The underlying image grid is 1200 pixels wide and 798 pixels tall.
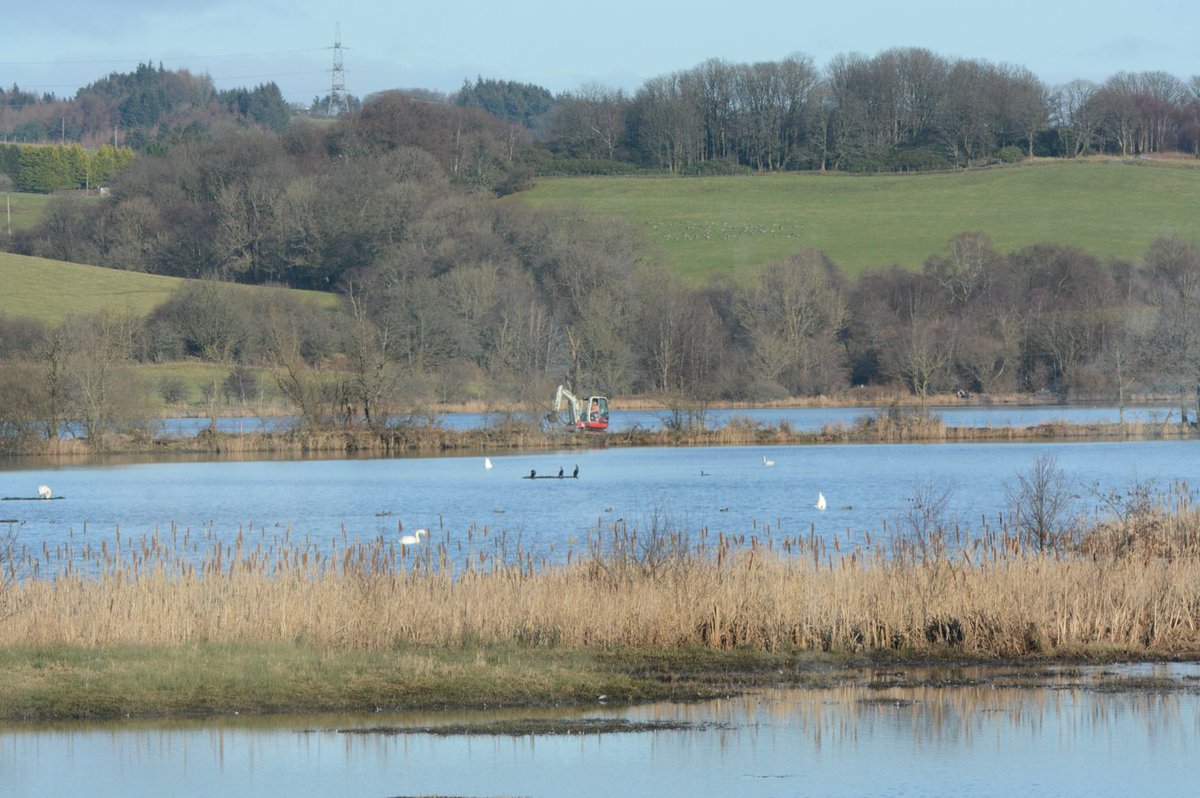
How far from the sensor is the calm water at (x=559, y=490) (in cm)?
2922

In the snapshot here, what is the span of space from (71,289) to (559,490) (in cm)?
6129

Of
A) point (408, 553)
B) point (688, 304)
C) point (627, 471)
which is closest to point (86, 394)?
point (627, 471)

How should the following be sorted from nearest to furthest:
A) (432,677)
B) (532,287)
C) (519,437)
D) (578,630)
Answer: (432,677), (578,630), (519,437), (532,287)

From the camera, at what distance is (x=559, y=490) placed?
38500mm

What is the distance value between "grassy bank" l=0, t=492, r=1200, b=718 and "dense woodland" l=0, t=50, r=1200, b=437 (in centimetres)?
3429

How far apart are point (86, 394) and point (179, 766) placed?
4092 cm

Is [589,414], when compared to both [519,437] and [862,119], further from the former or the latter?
[862,119]

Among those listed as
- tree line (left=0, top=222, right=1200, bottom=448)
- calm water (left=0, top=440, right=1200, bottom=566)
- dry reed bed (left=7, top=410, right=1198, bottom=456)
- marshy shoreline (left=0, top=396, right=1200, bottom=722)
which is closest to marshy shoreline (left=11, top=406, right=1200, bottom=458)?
dry reed bed (left=7, top=410, right=1198, bottom=456)

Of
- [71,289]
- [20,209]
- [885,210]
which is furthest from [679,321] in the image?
[20,209]

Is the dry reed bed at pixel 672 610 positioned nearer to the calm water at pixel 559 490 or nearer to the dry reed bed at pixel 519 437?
the calm water at pixel 559 490

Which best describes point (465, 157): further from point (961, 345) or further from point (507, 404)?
point (507, 404)

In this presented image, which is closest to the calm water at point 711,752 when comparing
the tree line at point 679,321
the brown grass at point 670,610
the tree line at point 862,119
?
the brown grass at point 670,610

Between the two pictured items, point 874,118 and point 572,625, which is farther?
point 874,118

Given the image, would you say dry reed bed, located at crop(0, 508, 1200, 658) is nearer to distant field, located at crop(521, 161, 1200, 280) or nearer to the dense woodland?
the dense woodland
